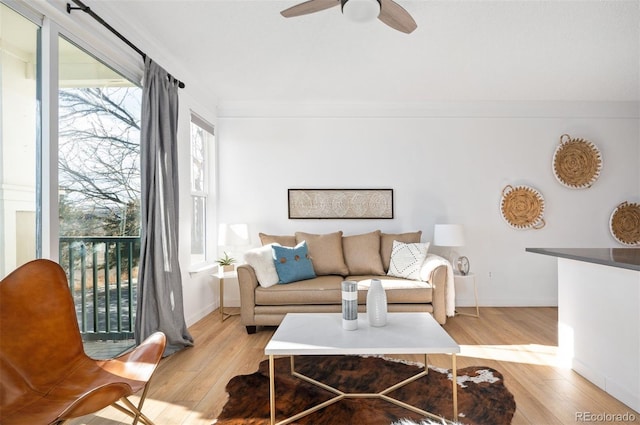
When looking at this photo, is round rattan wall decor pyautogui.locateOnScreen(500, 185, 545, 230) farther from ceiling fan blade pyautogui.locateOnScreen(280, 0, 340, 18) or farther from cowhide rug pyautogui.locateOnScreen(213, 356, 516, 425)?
ceiling fan blade pyautogui.locateOnScreen(280, 0, 340, 18)

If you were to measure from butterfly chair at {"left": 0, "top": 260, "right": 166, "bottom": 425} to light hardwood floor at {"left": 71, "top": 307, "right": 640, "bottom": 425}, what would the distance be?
52 centimetres

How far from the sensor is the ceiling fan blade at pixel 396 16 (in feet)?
6.84

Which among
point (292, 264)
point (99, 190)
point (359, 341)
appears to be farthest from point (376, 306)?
point (99, 190)

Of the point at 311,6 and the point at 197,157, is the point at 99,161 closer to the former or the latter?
the point at 197,157

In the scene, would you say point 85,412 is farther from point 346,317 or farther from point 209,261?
point 209,261

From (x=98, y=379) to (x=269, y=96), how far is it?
11.7 feet

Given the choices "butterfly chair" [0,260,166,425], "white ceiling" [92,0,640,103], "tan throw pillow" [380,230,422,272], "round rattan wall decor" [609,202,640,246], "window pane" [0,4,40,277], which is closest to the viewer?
"butterfly chair" [0,260,166,425]

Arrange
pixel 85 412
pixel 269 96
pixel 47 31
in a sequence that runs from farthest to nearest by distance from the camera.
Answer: pixel 269 96
pixel 47 31
pixel 85 412


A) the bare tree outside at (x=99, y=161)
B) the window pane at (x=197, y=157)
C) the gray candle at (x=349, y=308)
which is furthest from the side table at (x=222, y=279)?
the gray candle at (x=349, y=308)

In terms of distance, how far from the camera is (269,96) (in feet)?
14.6

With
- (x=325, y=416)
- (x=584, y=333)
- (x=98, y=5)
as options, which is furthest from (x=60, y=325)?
(x=584, y=333)

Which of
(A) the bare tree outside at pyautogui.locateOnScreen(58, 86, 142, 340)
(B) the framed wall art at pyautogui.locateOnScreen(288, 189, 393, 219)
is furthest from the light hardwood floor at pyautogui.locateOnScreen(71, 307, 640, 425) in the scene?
(B) the framed wall art at pyautogui.locateOnScreen(288, 189, 393, 219)

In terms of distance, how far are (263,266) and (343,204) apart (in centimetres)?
148

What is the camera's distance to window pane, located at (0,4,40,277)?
6.19 ft
